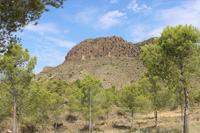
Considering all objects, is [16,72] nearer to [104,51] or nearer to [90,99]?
[90,99]

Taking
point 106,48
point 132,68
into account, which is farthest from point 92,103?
point 106,48

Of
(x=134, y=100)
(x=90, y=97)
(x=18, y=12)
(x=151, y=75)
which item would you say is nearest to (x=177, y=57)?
(x=151, y=75)

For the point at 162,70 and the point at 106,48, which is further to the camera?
the point at 106,48

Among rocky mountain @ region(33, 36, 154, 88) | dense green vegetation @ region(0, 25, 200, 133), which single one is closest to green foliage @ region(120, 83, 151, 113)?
dense green vegetation @ region(0, 25, 200, 133)

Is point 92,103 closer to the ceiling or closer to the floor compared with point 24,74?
closer to the floor

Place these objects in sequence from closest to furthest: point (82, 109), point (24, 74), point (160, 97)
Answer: point (24, 74) < point (160, 97) < point (82, 109)

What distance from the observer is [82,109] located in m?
24.7

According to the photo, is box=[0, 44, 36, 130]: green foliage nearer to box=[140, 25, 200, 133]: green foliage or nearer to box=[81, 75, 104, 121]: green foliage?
box=[81, 75, 104, 121]: green foliage

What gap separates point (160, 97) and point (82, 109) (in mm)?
13155

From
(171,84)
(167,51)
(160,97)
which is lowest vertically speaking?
(160,97)

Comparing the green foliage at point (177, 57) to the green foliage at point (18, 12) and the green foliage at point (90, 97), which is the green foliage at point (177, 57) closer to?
the green foliage at point (18, 12)

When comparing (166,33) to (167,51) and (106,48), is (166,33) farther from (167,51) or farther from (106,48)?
(106,48)

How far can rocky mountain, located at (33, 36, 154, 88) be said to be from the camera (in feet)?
339

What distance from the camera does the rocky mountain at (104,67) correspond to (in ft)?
339
